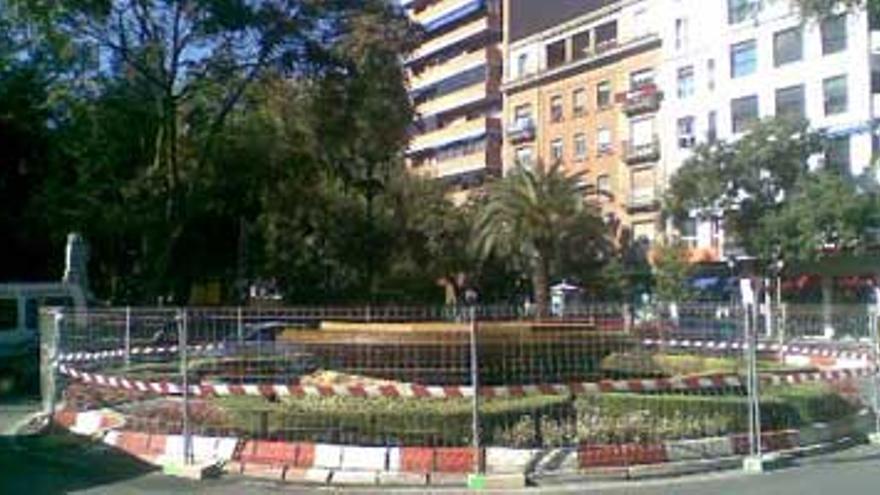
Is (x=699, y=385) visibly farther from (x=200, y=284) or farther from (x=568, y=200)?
(x=568, y=200)

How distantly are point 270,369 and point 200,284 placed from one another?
31.7 metres

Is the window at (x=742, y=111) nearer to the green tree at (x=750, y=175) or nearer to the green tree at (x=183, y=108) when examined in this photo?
the green tree at (x=750, y=175)

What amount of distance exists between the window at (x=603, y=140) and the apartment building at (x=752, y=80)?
612 centimetres

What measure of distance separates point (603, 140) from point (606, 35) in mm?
6436

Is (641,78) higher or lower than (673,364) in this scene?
higher

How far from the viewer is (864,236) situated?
189ft

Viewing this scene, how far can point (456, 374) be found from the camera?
18.1 m

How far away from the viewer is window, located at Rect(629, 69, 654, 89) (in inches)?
3061

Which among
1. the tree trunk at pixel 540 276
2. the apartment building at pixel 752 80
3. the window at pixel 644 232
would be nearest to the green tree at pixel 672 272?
the apartment building at pixel 752 80

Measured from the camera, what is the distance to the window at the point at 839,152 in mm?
61469

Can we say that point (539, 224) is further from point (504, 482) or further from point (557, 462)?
point (504, 482)

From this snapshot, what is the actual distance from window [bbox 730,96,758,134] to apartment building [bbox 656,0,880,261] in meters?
0.05

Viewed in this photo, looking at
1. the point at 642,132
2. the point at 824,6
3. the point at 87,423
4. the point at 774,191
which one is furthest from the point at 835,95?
the point at 87,423

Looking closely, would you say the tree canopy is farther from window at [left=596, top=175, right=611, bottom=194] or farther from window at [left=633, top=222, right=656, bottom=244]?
window at [left=596, top=175, right=611, bottom=194]
